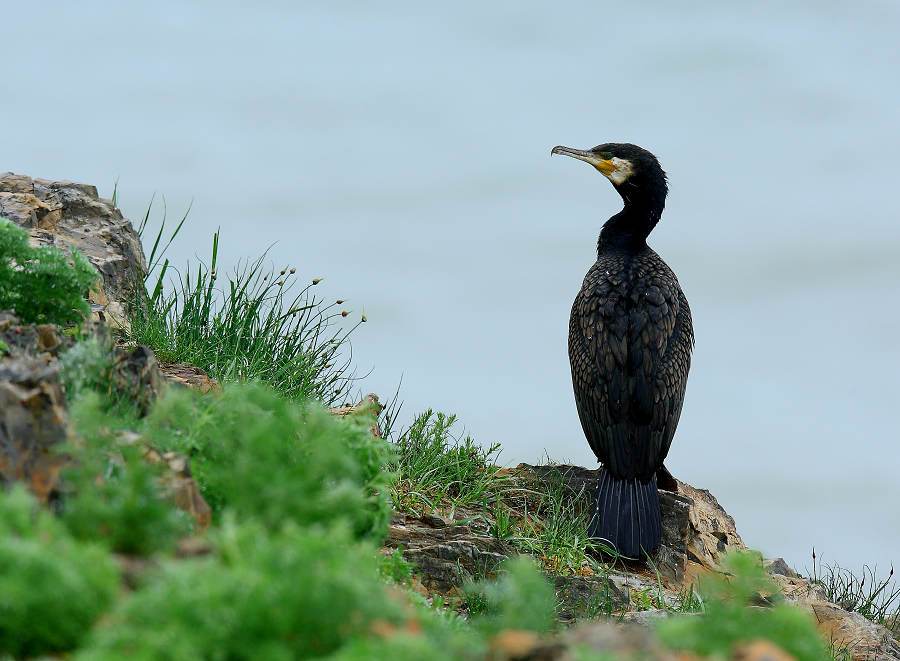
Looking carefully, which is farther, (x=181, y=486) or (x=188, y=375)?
(x=188, y=375)

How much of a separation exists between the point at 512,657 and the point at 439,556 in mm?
Answer: 4563

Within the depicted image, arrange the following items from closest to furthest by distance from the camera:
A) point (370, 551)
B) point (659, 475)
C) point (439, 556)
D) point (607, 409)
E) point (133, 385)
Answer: point (370, 551) < point (133, 385) < point (439, 556) < point (607, 409) < point (659, 475)

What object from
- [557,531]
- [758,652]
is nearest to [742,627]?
[758,652]

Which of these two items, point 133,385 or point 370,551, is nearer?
point 370,551

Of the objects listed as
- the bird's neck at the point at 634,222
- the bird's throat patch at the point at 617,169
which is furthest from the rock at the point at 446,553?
the bird's throat patch at the point at 617,169

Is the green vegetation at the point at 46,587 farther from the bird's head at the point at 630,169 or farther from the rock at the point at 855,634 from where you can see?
the bird's head at the point at 630,169

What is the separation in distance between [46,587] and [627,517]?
6.11 metres

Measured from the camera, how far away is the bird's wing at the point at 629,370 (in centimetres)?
899

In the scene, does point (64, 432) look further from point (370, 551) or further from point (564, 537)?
point (564, 537)

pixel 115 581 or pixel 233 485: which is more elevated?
pixel 233 485

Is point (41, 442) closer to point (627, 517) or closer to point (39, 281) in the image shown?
point (39, 281)

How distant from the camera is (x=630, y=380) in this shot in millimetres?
9055

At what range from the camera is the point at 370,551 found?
3836 mm

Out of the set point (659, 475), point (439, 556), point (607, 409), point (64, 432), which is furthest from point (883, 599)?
point (64, 432)
